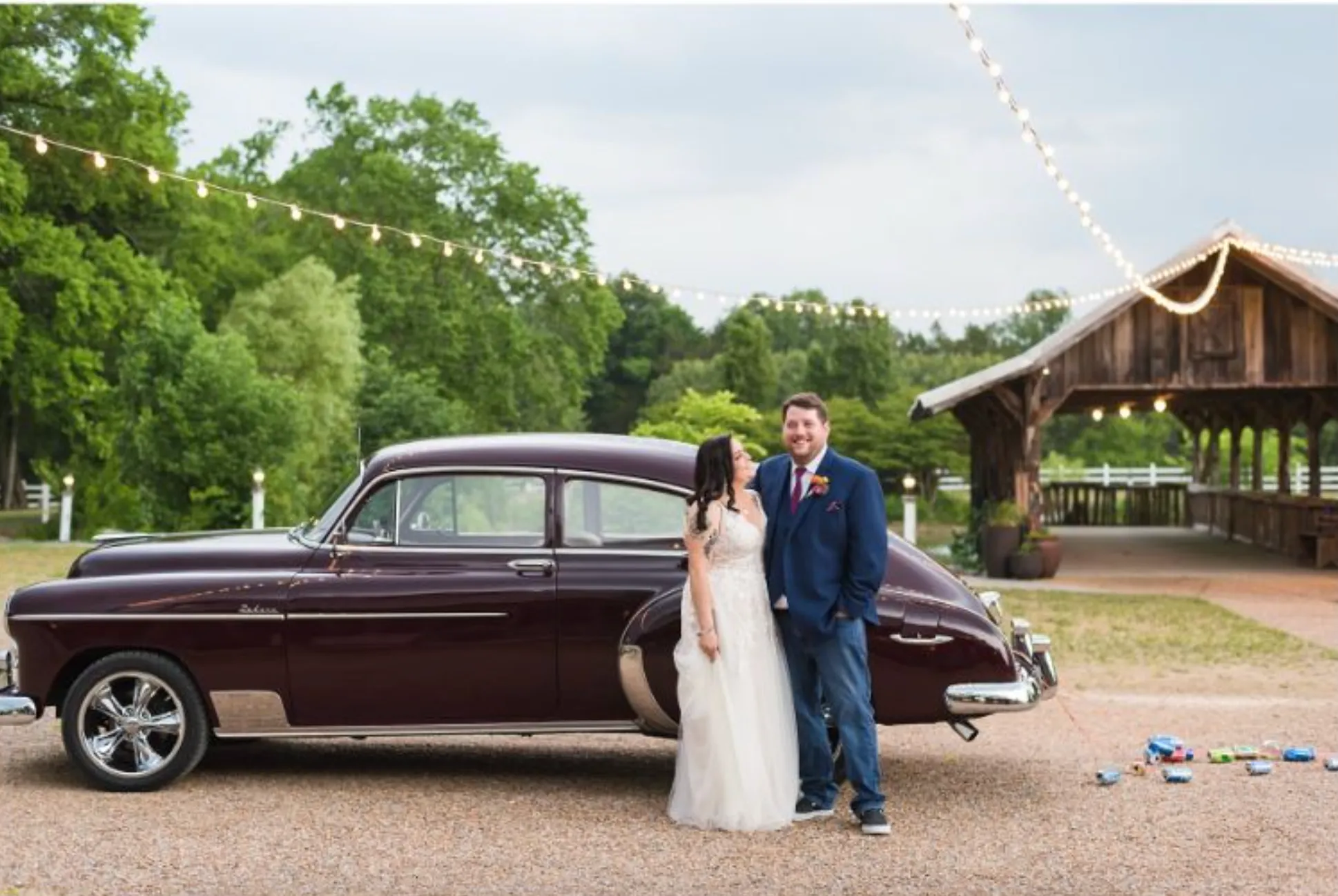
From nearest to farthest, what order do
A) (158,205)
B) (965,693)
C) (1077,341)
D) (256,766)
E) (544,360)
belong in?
1. (965,693)
2. (256,766)
3. (1077,341)
4. (158,205)
5. (544,360)

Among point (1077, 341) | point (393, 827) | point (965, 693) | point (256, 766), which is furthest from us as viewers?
point (1077, 341)

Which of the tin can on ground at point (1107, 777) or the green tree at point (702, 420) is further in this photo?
the green tree at point (702, 420)

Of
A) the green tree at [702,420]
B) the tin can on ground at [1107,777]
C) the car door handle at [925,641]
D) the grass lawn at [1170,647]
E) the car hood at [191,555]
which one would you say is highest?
the green tree at [702,420]

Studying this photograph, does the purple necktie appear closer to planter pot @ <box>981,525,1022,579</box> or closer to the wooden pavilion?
the wooden pavilion

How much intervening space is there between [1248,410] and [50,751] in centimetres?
3059

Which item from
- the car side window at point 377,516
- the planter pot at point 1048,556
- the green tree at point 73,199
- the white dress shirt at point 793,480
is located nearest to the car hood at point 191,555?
the car side window at point 377,516

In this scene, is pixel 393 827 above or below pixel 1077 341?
below

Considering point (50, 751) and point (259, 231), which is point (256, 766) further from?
point (259, 231)

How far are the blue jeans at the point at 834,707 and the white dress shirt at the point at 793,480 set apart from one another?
0.08 m

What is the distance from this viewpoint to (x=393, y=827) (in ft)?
25.6

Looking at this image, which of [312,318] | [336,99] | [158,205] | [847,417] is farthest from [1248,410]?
[336,99]

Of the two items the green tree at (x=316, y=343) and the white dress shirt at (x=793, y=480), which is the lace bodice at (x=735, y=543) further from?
the green tree at (x=316, y=343)

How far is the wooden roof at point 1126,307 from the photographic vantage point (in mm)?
25547

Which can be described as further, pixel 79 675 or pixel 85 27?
pixel 85 27
